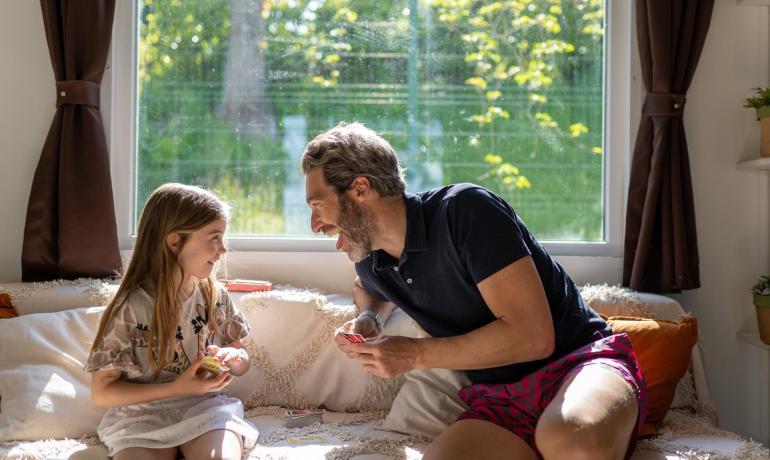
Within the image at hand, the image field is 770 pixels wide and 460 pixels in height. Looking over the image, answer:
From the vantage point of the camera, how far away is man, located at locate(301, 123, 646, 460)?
69.2 inches

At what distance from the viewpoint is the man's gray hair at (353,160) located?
6.25ft

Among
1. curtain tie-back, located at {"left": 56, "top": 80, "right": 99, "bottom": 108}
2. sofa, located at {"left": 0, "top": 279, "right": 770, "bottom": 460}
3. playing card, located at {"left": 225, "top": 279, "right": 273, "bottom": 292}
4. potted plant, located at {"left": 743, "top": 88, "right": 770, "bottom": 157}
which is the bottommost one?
sofa, located at {"left": 0, "top": 279, "right": 770, "bottom": 460}

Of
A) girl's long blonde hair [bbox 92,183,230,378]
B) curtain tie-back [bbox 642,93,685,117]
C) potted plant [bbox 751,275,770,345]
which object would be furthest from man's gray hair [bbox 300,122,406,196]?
potted plant [bbox 751,275,770,345]

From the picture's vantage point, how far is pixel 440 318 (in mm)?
1969

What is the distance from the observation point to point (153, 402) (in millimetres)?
2068

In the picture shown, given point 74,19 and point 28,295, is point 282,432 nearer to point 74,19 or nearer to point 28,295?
point 28,295

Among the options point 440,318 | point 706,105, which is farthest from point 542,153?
point 440,318

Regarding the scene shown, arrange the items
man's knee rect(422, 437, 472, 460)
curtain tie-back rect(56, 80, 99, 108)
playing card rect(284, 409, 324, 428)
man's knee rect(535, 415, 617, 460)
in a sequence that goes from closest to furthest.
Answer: man's knee rect(535, 415, 617, 460) → man's knee rect(422, 437, 472, 460) → playing card rect(284, 409, 324, 428) → curtain tie-back rect(56, 80, 99, 108)

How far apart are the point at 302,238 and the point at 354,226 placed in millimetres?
1166

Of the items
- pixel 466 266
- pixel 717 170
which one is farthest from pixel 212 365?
pixel 717 170

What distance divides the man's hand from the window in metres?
1.32

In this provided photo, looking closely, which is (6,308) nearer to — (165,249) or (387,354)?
(165,249)

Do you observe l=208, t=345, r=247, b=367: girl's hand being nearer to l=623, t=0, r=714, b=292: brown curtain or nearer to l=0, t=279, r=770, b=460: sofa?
l=0, t=279, r=770, b=460: sofa

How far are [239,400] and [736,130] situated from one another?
2064 millimetres
